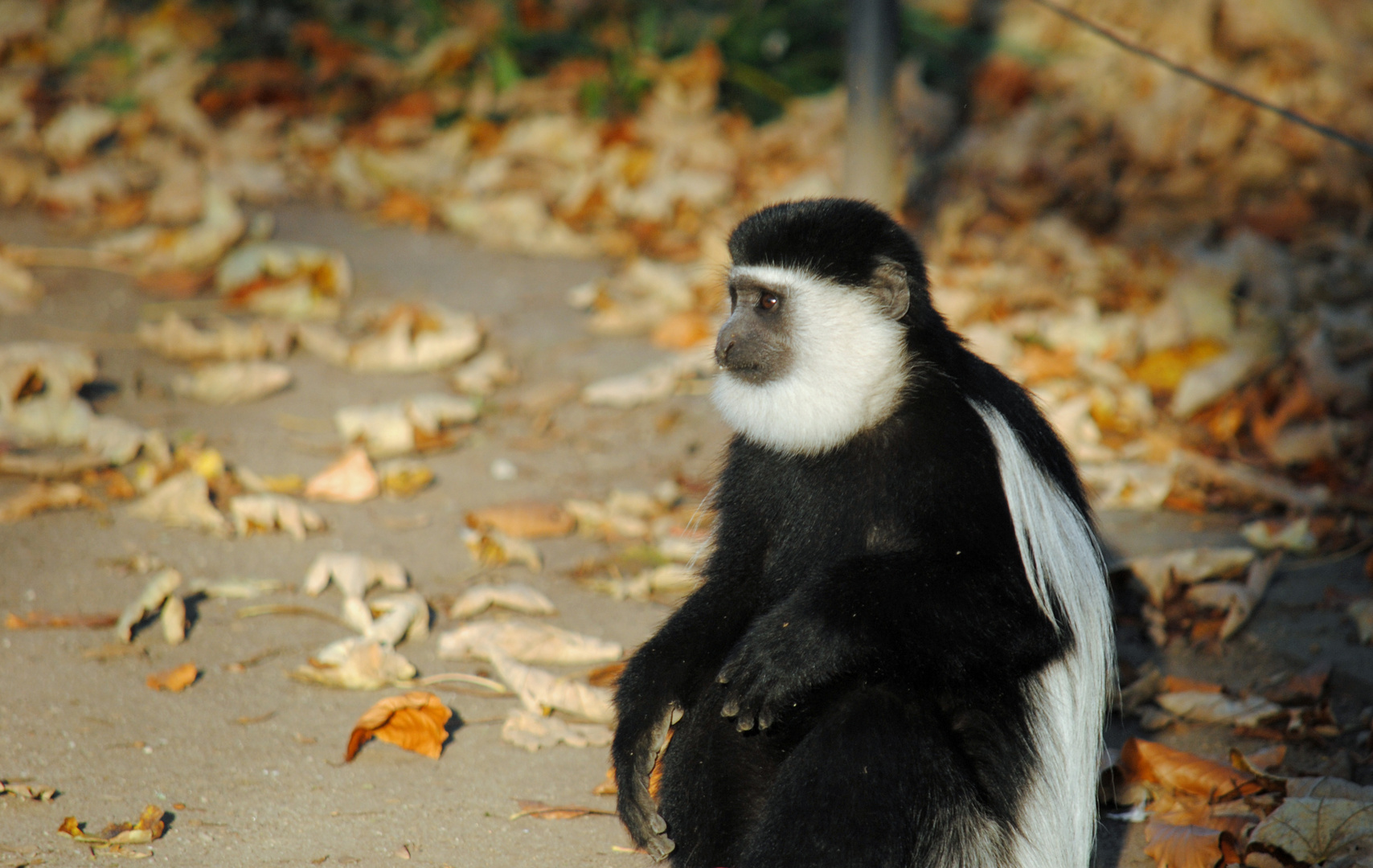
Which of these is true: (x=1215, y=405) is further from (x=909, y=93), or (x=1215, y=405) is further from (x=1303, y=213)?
(x=909, y=93)

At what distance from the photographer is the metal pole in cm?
416

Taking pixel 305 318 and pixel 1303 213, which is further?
pixel 1303 213

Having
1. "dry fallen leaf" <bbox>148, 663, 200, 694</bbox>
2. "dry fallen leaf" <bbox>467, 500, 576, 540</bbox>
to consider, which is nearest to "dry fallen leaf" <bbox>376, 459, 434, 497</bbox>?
"dry fallen leaf" <bbox>467, 500, 576, 540</bbox>

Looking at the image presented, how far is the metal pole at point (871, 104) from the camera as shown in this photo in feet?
13.7

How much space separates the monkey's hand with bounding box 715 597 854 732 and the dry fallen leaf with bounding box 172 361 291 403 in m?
2.72

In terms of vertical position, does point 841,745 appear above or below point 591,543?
above

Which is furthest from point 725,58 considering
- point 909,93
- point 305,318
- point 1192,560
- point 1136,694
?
point 1136,694

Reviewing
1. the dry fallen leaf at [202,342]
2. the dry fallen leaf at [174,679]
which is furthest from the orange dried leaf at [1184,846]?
the dry fallen leaf at [202,342]

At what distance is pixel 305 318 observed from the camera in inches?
186

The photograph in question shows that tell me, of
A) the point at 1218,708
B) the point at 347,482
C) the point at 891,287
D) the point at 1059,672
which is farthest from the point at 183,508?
the point at 1218,708

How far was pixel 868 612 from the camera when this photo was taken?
197 centimetres

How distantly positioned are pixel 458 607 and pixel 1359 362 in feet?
11.0

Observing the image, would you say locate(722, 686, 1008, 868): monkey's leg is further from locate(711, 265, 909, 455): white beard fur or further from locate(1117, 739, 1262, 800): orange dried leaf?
locate(1117, 739, 1262, 800): orange dried leaf

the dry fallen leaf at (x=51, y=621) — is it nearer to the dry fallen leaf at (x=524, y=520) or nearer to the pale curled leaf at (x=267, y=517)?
the pale curled leaf at (x=267, y=517)
